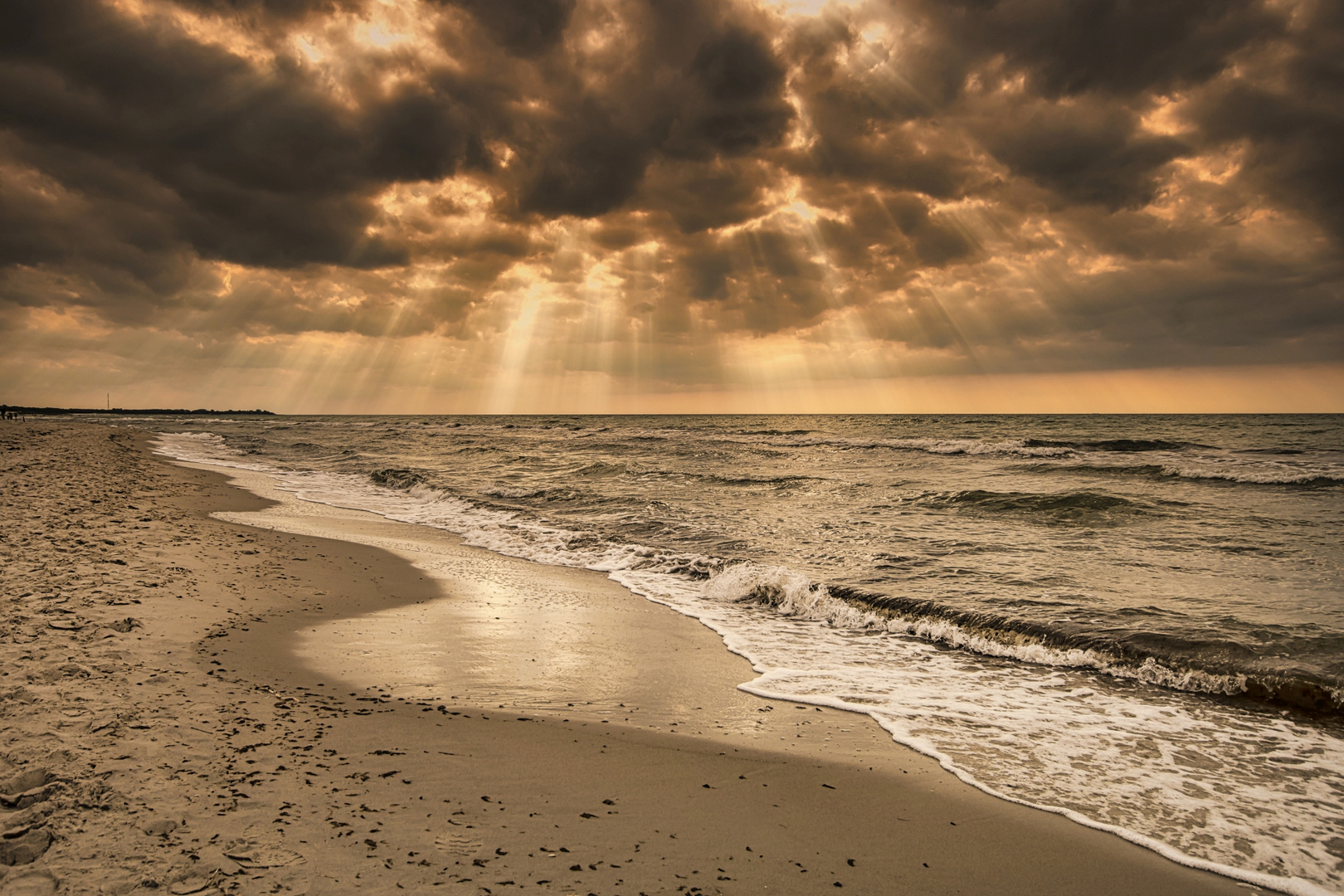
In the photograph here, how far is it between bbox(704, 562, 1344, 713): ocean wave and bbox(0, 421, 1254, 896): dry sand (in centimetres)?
245

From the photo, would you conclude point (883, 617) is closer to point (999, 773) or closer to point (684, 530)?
point (999, 773)

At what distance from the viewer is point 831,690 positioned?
6.14 m

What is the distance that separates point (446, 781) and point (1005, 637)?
6.36 metres

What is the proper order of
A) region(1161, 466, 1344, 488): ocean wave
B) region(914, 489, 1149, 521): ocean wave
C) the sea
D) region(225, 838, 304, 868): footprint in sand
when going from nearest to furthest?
region(225, 838, 304, 868): footprint in sand, the sea, region(914, 489, 1149, 521): ocean wave, region(1161, 466, 1344, 488): ocean wave

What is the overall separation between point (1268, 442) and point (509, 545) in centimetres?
4983

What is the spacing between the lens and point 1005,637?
24.8 feet

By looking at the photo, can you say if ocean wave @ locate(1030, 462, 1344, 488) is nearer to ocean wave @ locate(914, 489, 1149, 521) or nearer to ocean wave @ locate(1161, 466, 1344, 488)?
ocean wave @ locate(1161, 466, 1344, 488)

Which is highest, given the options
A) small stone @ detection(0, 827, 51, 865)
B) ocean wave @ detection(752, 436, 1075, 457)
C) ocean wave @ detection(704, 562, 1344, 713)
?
ocean wave @ detection(752, 436, 1075, 457)

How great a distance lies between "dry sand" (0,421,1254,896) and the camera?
9.91 feet

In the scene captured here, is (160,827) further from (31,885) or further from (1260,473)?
(1260,473)

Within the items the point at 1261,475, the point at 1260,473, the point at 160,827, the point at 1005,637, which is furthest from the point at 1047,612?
the point at 1260,473

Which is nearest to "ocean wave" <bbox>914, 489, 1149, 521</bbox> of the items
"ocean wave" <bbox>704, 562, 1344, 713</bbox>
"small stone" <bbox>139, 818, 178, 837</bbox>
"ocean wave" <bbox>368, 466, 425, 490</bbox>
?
"ocean wave" <bbox>704, 562, 1344, 713</bbox>

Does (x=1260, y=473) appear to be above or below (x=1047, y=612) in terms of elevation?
above

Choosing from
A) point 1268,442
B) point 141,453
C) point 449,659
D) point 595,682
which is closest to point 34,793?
point 449,659
